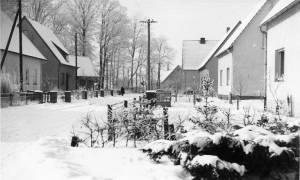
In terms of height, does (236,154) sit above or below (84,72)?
below

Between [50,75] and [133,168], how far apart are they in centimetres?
3215

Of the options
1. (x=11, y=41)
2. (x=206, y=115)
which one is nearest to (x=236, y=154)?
(x=206, y=115)

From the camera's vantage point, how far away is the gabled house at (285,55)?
32.4 feet

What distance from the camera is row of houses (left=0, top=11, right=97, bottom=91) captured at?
23.9m

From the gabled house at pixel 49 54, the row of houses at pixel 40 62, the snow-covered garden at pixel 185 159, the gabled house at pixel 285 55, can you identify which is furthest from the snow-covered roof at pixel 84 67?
the snow-covered garden at pixel 185 159

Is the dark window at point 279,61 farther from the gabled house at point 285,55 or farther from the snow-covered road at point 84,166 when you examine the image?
the snow-covered road at point 84,166

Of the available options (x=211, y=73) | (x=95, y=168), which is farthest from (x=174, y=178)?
(x=211, y=73)

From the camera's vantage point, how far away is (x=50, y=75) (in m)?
34.6

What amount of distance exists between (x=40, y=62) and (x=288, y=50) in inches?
957

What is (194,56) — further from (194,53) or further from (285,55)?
(285,55)

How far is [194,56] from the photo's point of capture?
45.3 m

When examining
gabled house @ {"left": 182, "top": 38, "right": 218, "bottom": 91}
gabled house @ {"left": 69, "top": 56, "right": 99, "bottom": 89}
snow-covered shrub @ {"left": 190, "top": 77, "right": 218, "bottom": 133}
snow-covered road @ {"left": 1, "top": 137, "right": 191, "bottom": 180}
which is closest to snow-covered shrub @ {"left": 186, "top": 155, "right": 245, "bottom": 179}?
snow-covered road @ {"left": 1, "top": 137, "right": 191, "bottom": 180}

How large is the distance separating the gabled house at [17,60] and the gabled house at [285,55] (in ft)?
49.5

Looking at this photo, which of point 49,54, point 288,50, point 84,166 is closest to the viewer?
point 84,166
